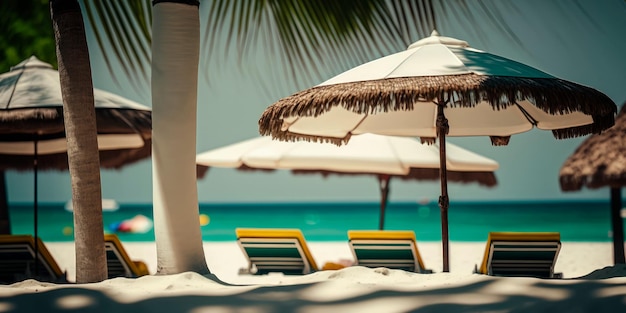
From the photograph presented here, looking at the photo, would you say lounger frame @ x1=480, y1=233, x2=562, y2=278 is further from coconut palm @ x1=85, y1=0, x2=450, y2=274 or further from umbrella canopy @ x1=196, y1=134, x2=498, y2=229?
coconut palm @ x1=85, y1=0, x2=450, y2=274

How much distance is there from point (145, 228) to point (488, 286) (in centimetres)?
3791

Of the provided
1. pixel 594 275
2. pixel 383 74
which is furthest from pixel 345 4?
pixel 594 275

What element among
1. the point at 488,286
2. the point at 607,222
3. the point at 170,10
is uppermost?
the point at 170,10

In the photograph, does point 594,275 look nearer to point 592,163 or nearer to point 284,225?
point 592,163

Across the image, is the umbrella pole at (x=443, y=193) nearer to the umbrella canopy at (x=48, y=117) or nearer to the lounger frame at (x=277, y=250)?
the lounger frame at (x=277, y=250)

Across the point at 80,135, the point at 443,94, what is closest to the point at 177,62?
the point at 80,135

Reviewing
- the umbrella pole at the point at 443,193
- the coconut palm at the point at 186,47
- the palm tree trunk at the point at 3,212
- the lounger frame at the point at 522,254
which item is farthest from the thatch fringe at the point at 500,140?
the palm tree trunk at the point at 3,212

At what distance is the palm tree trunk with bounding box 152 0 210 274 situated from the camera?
4.73 m

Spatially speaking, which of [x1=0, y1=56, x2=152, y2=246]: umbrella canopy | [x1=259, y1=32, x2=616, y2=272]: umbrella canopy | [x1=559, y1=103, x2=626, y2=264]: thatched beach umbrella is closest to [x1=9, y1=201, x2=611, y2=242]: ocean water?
[x1=559, y1=103, x2=626, y2=264]: thatched beach umbrella

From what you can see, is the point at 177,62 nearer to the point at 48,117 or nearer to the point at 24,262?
the point at 48,117

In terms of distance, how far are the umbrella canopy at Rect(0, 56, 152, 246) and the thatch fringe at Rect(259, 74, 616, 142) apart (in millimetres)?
2320

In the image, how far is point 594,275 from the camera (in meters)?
5.52

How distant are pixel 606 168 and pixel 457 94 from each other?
6093 mm

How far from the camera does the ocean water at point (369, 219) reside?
1368 inches
